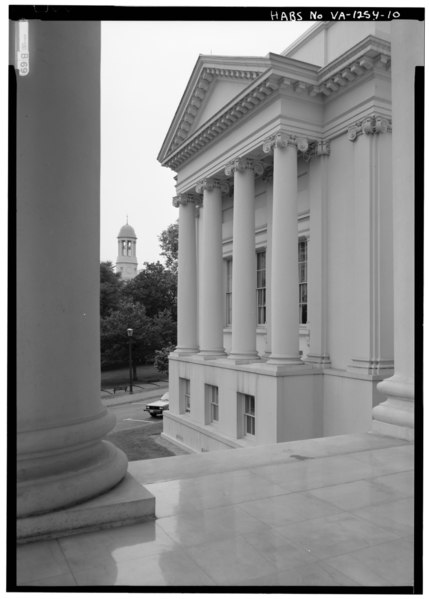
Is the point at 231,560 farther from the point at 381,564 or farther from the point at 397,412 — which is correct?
the point at 397,412

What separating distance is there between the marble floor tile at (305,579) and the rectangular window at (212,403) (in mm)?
30171

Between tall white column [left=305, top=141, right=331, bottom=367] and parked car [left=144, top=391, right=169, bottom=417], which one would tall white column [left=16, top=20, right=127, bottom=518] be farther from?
parked car [left=144, top=391, right=169, bottom=417]

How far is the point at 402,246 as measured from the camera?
12281mm

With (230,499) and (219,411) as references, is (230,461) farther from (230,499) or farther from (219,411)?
(219,411)

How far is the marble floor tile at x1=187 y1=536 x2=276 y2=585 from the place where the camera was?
5477mm

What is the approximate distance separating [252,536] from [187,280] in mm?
35263

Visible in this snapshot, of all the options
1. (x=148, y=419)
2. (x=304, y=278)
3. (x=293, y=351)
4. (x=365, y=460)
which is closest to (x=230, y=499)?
(x=365, y=460)

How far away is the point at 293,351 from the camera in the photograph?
1107 inches

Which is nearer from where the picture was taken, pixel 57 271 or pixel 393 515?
pixel 57 271

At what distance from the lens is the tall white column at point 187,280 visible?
41062 mm

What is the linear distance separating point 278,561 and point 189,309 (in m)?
35.6

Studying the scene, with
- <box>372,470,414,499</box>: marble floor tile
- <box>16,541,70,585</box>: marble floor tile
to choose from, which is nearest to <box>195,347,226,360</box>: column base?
<box>372,470,414,499</box>: marble floor tile

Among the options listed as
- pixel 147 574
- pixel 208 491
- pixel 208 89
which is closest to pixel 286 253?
pixel 208 89

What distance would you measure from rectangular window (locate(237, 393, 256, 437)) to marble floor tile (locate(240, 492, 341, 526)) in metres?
23.2
